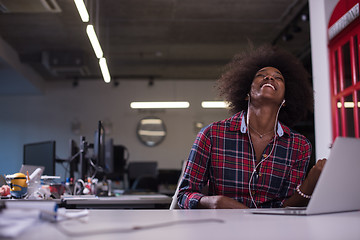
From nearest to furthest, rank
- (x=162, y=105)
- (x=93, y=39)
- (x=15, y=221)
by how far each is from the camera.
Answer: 1. (x=15, y=221)
2. (x=93, y=39)
3. (x=162, y=105)

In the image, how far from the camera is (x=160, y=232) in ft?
2.72

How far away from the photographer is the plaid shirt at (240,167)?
201 cm

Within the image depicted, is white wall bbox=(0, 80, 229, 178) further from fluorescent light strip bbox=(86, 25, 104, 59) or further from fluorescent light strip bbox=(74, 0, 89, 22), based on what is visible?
fluorescent light strip bbox=(74, 0, 89, 22)

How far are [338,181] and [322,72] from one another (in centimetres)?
337

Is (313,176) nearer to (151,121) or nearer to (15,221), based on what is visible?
(15,221)

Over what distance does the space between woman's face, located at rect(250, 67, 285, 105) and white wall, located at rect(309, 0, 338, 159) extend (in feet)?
6.61

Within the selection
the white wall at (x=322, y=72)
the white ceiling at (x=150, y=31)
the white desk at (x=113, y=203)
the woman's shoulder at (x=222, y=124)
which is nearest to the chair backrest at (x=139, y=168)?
the white ceiling at (x=150, y=31)

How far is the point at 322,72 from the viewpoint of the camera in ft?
14.3

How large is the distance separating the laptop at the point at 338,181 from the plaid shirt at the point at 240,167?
71 centimetres

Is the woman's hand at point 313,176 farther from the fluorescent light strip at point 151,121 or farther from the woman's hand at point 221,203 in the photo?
the fluorescent light strip at point 151,121

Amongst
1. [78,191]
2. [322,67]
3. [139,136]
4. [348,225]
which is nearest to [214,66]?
[139,136]

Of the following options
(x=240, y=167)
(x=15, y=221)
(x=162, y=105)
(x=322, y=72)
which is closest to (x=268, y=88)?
(x=240, y=167)

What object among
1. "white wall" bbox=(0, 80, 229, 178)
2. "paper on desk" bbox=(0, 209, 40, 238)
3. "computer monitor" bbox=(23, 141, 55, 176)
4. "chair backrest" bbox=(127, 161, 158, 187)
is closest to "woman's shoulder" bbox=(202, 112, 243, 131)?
"paper on desk" bbox=(0, 209, 40, 238)

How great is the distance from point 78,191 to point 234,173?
1.97 metres
